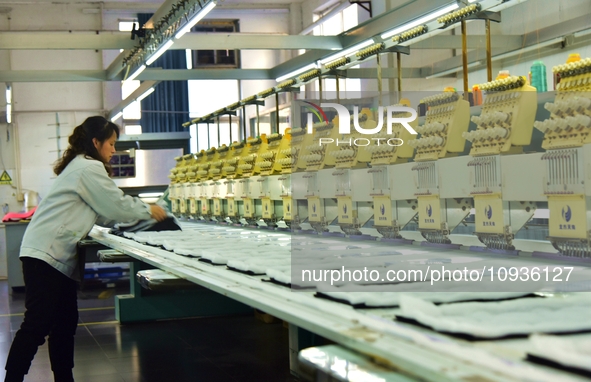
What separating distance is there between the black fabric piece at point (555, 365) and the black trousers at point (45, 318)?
2.81 meters

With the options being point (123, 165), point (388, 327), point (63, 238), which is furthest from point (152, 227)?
point (123, 165)

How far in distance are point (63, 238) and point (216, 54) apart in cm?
1080

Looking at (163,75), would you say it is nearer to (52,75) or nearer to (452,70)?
(52,75)

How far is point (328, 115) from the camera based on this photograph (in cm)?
450

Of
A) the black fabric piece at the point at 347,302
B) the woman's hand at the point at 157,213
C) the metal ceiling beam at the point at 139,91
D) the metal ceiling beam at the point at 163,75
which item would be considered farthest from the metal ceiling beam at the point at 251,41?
the black fabric piece at the point at 347,302

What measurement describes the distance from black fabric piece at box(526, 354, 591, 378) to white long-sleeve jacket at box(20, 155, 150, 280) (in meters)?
2.83

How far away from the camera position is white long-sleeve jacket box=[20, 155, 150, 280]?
360 cm

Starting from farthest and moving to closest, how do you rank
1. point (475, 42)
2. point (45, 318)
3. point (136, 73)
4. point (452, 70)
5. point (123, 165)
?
point (123, 165), point (452, 70), point (475, 42), point (136, 73), point (45, 318)

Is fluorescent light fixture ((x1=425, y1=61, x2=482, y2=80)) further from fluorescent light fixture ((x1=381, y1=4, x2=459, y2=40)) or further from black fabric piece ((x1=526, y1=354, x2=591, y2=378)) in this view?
black fabric piece ((x1=526, y1=354, x2=591, y2=378))

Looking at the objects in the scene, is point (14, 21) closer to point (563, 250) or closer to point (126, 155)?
point (126, 155)

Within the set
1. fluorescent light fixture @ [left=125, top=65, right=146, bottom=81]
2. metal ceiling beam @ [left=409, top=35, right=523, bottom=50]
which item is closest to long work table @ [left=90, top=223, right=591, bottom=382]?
fluorescent light fixture @ [left=125, top=65, right=146, bottom=81]

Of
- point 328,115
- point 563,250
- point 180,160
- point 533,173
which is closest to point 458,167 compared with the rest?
point 533,173

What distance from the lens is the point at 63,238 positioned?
11.9 ft

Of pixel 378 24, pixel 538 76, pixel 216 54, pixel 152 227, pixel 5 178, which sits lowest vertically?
pixel 152 227
